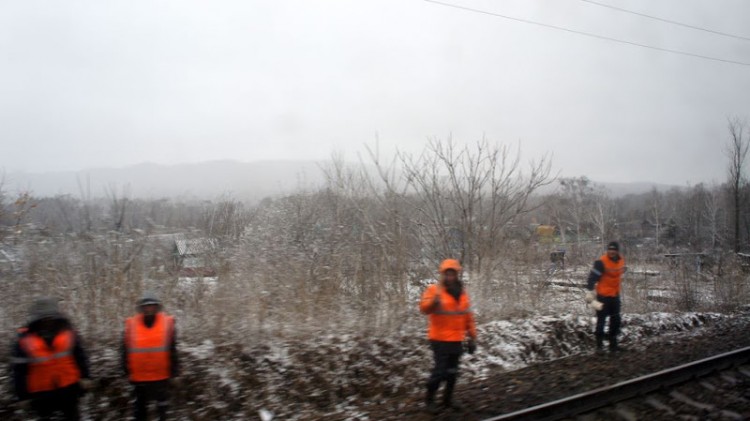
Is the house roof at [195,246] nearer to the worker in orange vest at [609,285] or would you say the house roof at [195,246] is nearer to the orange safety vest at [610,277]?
the worker in orange vest at [609,285]

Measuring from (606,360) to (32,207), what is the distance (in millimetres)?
11815

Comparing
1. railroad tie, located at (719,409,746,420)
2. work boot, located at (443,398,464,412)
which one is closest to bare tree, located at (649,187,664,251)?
railroad tie, located at (719,409,746,420)

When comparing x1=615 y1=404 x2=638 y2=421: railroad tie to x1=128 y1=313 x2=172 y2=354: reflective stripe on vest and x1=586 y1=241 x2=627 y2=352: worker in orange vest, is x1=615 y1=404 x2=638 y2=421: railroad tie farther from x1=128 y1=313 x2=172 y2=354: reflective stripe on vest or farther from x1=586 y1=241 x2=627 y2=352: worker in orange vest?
x1=128 y1=313 x2=172 y2=354: reflective stripe on vest

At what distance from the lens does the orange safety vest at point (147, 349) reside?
5137 mm

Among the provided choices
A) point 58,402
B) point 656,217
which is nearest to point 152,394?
point 58,402

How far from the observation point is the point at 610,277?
29.2 ft

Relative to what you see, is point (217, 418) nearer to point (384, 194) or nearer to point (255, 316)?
point (255, 316)

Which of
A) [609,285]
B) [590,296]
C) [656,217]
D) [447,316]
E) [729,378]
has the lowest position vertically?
[729,378]

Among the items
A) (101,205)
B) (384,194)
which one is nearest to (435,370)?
(384,194)

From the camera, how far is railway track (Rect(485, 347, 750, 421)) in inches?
229

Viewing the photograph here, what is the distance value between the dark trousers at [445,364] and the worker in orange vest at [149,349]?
308 centimetres

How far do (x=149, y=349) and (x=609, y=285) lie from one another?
25.3ft

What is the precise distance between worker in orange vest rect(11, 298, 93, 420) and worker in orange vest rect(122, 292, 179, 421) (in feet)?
1.46

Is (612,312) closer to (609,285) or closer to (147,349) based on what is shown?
(609,285)
